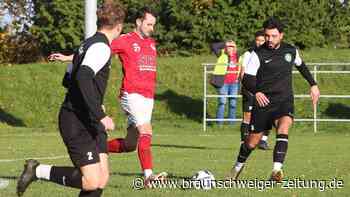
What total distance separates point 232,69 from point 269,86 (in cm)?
1160

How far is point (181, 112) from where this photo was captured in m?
26.9

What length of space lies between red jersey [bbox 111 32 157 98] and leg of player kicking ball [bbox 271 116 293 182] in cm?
161

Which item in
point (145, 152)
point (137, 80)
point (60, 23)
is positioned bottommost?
point (145, 152)

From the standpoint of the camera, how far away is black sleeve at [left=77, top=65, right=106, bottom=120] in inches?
328

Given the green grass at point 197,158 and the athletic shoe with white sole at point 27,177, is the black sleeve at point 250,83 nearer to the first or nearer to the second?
the green grass at point 197,158

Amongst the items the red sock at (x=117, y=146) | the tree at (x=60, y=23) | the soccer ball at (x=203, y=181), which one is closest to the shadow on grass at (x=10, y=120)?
the tree at (x=60, y=23)

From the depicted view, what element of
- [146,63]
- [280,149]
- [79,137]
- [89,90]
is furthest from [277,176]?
[89,90]

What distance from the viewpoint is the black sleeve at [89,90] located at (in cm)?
834

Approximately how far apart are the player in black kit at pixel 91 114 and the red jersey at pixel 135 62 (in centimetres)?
270

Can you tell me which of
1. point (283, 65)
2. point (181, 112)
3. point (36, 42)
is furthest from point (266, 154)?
point (36, 42)

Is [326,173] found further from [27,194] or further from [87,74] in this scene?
[87,74]

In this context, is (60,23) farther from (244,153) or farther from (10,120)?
(244,153)

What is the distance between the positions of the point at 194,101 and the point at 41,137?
270 inches

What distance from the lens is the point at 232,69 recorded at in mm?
23484
